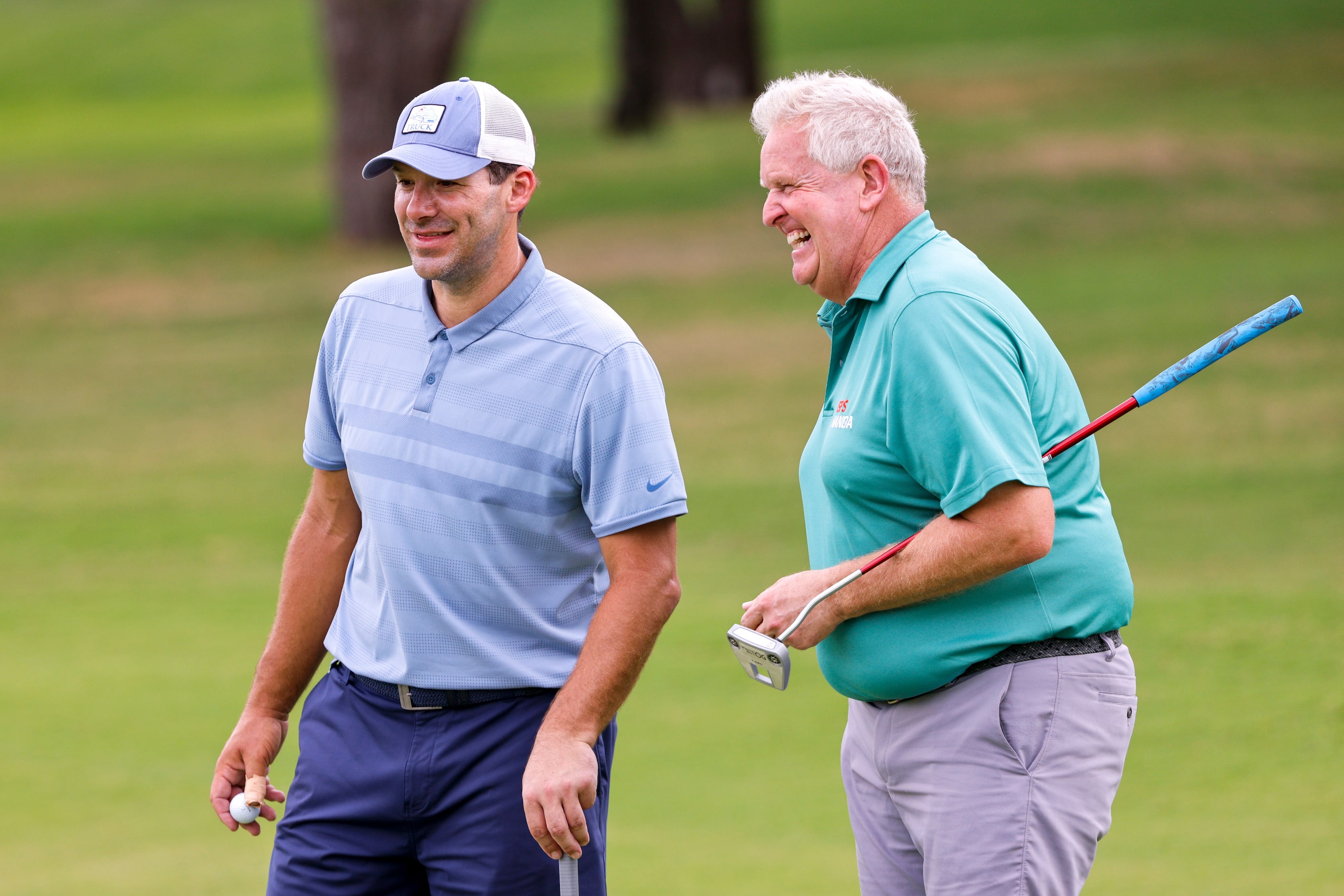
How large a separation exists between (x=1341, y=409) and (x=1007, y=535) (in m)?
9.52

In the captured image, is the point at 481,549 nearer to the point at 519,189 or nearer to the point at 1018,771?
the point at 519,189

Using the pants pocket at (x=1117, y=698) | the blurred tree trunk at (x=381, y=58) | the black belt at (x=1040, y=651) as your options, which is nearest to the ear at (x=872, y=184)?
the black belt at (x=1040, y=651)

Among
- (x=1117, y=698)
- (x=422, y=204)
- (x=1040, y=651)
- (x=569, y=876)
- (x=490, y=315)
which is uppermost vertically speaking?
(x=422, y=204)

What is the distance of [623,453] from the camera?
316 cm

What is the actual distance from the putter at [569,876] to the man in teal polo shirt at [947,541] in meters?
0.52

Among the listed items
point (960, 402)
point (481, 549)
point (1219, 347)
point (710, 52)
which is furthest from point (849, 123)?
point (710, 52)

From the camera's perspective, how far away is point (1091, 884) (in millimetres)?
5312

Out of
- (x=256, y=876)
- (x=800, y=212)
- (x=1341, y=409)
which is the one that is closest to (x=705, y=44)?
(x=1341, y=409)

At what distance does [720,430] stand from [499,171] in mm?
8720

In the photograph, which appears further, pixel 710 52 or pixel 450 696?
pixel 710 52

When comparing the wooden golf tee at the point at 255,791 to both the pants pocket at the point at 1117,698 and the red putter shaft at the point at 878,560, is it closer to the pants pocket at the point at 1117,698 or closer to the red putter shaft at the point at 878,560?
the red putter shaft at the point at 878,560

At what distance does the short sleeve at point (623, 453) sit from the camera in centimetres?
314

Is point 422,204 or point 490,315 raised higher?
point 422,204

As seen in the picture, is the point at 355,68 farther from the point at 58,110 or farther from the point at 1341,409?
the point at 58,110
